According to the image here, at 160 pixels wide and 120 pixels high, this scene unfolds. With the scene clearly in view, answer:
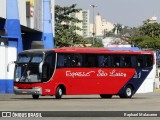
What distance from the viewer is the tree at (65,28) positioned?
7869 cm

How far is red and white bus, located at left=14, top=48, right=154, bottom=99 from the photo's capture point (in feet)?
109

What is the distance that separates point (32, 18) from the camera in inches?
2154

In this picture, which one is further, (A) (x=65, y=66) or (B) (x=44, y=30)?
(B) (x=44, y=30)

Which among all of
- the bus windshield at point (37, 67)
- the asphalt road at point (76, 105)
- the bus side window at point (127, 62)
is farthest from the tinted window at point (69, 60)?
the asphalt road at point (76, 105)

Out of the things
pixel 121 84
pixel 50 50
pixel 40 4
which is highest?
pixel 40 4

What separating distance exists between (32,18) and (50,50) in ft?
71.1

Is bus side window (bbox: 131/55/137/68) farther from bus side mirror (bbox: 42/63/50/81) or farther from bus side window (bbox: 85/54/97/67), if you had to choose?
bus side mirror (bbox: 42/63/50/81)

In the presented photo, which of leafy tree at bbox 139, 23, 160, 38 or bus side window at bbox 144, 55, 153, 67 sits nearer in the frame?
bus side window at bbox 144, 55, 153, 67

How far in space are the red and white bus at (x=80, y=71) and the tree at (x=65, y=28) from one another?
1640 inches

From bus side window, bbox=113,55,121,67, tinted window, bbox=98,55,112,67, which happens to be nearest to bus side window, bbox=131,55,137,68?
bus side window, bbox=113,55,121,67

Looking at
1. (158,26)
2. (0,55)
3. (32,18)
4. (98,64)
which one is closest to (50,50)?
(98,64)

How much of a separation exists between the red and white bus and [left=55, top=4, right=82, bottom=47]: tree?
4166 centimetres

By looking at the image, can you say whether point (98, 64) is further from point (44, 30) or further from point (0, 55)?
point (44, 30)

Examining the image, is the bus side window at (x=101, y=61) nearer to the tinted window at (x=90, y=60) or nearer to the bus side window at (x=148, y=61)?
the tinted window at (x=90, y=60)
